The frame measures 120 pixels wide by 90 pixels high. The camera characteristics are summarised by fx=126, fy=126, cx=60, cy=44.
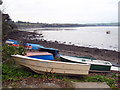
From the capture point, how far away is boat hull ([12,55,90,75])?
5.43 meters

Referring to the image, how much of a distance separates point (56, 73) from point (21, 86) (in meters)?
1.76

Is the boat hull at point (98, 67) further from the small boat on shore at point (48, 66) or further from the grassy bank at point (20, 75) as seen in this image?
the small boat on shore at point (48, 66)

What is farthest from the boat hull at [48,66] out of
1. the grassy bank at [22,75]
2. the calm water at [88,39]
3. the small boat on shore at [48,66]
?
the calm water at [88,39]

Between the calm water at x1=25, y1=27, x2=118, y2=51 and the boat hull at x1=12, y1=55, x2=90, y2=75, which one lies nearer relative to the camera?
the boat hull at x1=12, y1=55, x2=90, y2=75

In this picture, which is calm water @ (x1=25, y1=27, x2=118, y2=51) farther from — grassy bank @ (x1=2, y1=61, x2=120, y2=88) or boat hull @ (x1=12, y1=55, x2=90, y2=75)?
boat hull @ (x1=12, y1=55, x2=90, y2=75)

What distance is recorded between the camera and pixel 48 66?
17.9 feet

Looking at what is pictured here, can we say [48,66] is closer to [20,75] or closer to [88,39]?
[20,75]

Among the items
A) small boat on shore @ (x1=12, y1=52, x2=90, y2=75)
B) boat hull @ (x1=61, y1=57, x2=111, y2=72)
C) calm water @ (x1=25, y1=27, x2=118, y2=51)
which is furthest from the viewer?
calm water @ (x1=25, y1=27, x2=118, y2=51)

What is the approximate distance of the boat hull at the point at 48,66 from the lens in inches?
214

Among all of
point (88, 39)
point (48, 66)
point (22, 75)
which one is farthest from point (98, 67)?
point (88, 39)

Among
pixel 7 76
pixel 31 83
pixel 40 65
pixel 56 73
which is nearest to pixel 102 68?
pixel 56 73

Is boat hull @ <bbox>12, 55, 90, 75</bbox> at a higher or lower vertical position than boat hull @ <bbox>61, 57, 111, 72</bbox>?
higher

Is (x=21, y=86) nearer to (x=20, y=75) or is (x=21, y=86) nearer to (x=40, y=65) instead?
(x=20, y=75)

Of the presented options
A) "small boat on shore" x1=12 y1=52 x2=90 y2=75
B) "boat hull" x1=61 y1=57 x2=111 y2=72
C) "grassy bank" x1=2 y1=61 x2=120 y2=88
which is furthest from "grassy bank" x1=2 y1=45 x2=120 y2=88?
"boat hull" x1=61 y1=57 x2=111 y2=72
